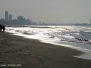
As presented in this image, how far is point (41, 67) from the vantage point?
8070mm

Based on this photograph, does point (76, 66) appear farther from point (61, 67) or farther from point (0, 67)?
point (0, 67)

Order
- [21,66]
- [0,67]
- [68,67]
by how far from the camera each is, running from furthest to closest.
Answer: [68,67], [21,66], [0,67]

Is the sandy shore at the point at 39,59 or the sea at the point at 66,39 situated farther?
the sea at the point at 66,39

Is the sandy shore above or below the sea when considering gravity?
above

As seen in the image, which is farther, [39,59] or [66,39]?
[66,39]

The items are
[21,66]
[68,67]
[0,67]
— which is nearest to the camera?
[0,67]

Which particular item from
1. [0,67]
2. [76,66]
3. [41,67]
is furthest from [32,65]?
[76,66]

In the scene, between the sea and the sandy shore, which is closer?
the sandy shore

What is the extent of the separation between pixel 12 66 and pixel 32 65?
3.55 ft

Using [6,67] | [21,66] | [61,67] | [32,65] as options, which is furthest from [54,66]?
[6,67]

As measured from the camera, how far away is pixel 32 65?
8.32m

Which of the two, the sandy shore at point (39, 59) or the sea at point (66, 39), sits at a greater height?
the sandy shore at point (39, 59)

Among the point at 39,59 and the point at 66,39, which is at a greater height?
the point at 39,59

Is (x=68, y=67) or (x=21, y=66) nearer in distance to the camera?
(x=21, y=66)
